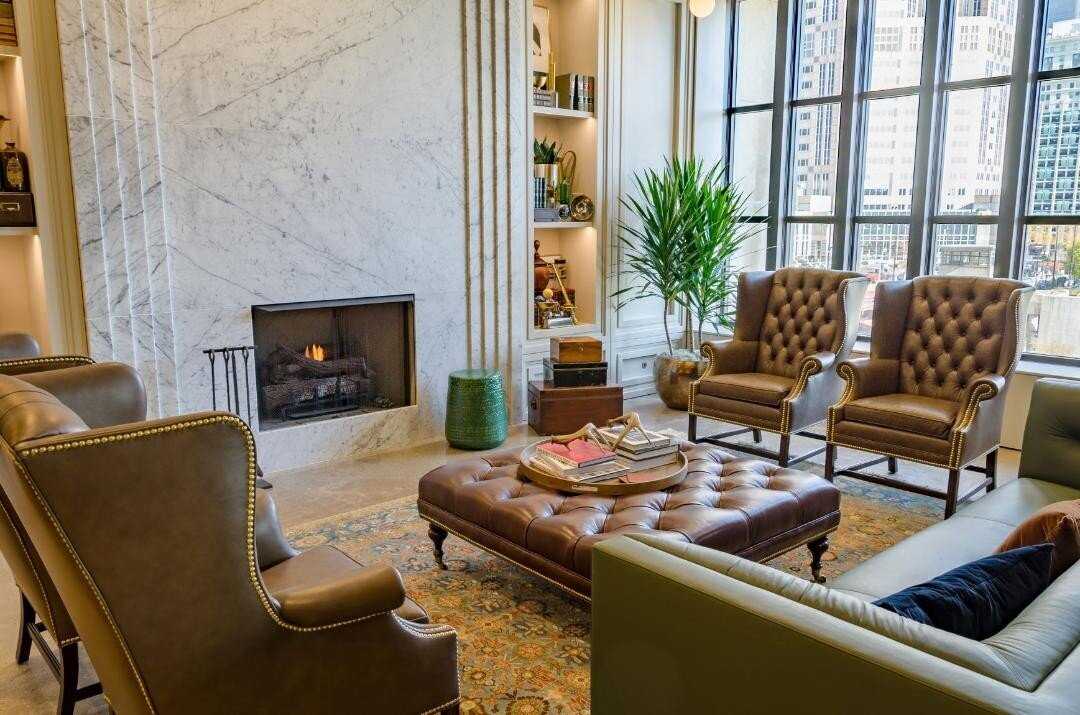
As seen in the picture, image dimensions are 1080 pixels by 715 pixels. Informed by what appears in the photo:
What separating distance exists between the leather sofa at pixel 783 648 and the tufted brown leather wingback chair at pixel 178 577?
53cm

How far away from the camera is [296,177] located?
4207 mm

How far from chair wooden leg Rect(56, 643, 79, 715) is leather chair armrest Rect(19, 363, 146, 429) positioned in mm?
609

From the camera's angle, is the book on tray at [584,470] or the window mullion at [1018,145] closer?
A: the book on tray at [584,470]

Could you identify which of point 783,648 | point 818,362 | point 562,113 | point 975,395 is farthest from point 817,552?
point 562,113

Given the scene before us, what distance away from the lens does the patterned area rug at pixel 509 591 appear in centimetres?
233

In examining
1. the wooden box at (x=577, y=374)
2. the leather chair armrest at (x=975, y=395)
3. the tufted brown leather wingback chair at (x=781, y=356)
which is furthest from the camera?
the wooden box at (x=577, y=374)

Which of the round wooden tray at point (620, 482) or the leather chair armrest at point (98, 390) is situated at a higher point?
the leather chair armrest at point (98, 390)

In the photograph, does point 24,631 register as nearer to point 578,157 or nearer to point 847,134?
point 578,157

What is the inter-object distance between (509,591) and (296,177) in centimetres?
247

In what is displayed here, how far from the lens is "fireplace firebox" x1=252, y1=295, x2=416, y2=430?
4.34 m

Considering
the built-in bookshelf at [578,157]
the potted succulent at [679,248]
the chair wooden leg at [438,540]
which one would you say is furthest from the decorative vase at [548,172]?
the chair wooden leg at [438,540]

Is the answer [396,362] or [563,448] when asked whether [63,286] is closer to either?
[396,362]

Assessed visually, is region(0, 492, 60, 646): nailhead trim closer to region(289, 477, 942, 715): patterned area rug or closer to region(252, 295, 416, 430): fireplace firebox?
region(289, 477, 942, 715): patterned area rug

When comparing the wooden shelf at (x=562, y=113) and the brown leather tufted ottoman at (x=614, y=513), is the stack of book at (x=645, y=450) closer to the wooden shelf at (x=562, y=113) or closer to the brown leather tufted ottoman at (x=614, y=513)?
the brown leather tufted ottoman at (x=614, y=513)
